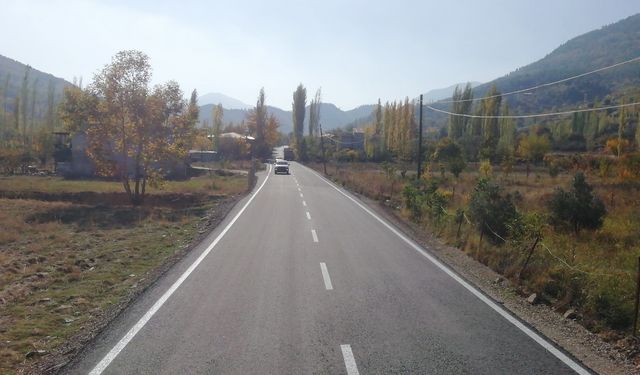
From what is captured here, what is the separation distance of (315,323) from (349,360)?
1.49 m

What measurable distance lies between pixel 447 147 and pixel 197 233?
4088cm

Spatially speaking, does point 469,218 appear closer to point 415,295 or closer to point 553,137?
point 415,295

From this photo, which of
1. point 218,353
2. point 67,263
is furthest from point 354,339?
point 67,263

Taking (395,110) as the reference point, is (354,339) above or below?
below

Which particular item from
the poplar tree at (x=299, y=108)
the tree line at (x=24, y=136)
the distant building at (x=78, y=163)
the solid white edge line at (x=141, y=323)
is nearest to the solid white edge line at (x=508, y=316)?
the solid white edge line at (x=141, y=323)

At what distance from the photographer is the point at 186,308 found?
26.8 feet

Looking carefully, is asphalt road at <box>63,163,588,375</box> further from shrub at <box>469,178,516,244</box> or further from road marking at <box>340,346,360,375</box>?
shrub at <box>469,178,516,244</box>

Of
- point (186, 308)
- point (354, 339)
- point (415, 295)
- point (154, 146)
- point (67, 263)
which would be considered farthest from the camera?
point (154, 146)

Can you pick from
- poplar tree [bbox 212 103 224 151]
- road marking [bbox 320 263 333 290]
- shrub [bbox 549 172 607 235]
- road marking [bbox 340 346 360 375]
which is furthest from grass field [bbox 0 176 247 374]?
poplar tree [bbox 212 103 224 151]

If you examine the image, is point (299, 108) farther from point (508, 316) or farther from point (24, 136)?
point (508, 316)

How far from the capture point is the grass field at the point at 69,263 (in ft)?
24.7

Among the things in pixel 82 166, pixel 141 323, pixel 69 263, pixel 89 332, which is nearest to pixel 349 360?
pixel 141 323

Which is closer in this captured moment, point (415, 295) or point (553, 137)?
point (415, 295)

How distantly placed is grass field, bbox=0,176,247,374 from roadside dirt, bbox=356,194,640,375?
6.70m
